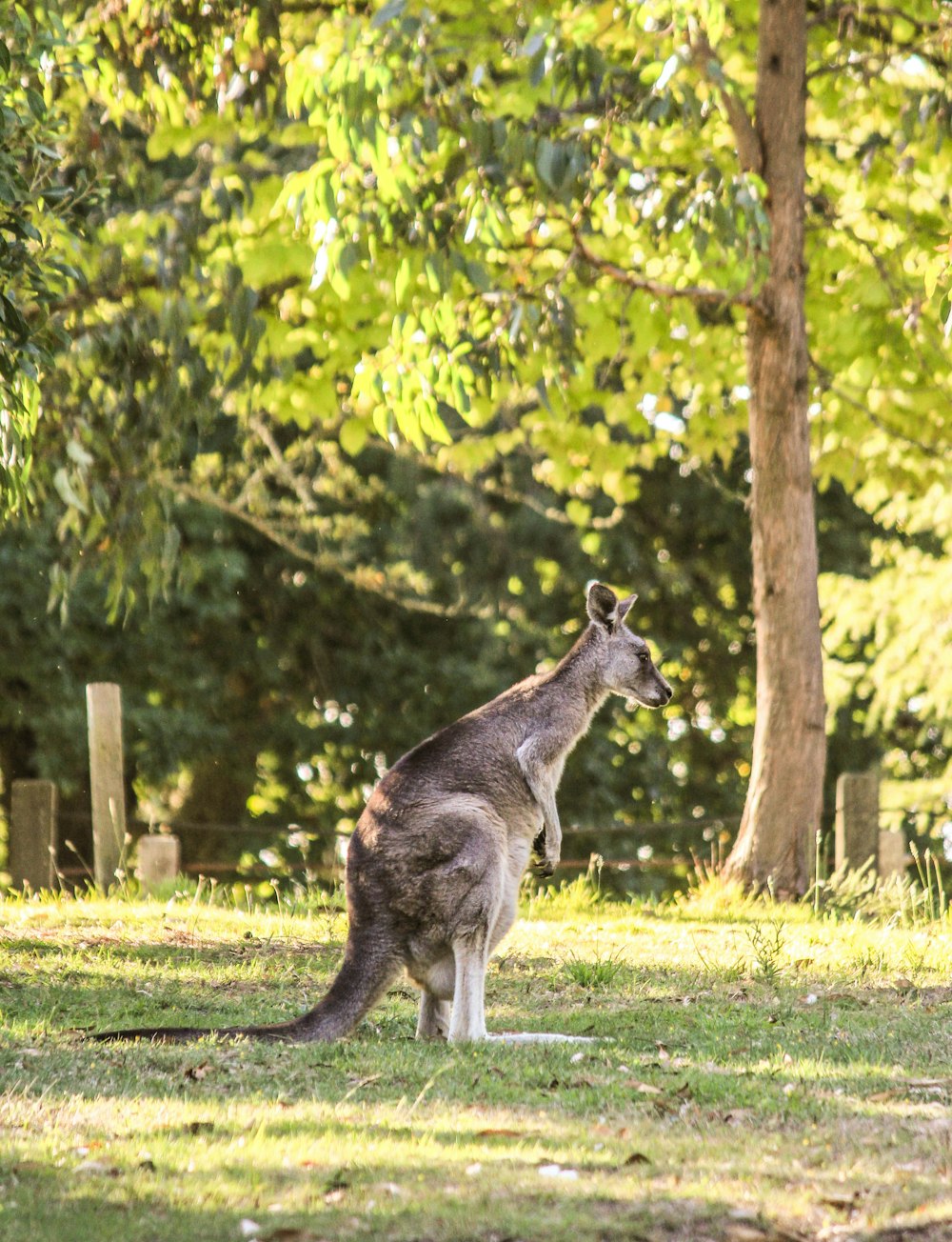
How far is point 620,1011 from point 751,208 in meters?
4.47

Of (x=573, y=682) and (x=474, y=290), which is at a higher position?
(x=474, y=290)

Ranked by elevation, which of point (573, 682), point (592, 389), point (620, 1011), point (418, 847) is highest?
point (592, 389)

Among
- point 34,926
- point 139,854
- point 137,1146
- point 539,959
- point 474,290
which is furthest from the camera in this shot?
point 139,854

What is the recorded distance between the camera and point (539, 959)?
8.55 meters

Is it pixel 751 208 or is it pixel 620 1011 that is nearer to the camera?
pixel 620 1011

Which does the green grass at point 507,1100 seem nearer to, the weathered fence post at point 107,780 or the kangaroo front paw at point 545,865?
the kangaroo front paw at point 545,865

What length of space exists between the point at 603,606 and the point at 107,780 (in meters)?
5.01

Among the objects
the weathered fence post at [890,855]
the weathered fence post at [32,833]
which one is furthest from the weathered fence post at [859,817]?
the weathered fence post at [32,833]

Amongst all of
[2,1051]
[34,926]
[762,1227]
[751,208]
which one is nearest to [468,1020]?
[2,1051]

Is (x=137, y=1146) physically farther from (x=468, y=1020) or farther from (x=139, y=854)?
(x=139, y=854)

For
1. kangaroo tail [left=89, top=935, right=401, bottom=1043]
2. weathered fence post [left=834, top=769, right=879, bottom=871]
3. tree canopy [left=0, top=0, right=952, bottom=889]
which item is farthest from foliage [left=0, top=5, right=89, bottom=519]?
weathered fence post [left=834, top=769, right=879, bottom=871]

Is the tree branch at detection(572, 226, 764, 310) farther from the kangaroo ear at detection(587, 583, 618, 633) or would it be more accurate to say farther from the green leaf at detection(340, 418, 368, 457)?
the kangaroo ear at detection(587, 583, 618, 633)

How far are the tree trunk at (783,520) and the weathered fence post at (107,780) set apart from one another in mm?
4235

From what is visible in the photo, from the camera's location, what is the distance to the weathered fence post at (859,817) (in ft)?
37.9
